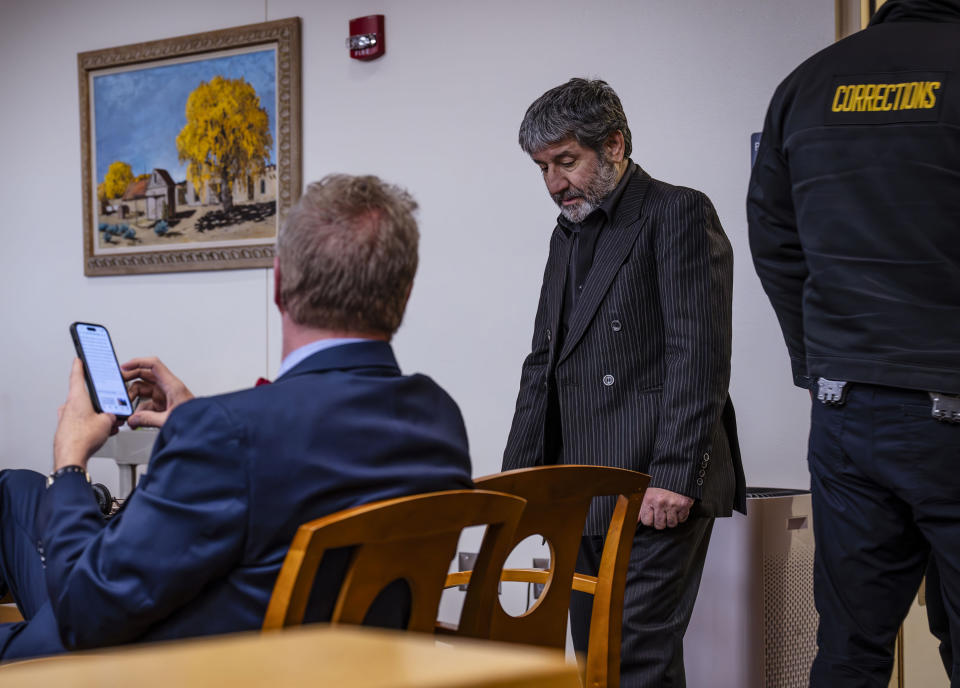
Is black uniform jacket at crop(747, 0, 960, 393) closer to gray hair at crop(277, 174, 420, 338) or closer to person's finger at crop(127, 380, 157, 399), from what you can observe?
gray hair at crop(277, 174, 420, 338)

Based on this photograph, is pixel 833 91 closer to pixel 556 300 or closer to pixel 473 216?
pixel 556 300

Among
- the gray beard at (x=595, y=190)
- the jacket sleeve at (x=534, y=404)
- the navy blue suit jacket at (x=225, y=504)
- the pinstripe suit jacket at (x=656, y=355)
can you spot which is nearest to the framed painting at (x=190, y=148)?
the jacket sleeve at (x=534, y=404)

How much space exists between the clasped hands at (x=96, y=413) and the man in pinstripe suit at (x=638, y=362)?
2.98ft

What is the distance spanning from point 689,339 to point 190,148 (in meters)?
2.88

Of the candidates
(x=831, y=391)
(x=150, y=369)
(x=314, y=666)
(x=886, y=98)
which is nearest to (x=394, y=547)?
(x=150, y=369)

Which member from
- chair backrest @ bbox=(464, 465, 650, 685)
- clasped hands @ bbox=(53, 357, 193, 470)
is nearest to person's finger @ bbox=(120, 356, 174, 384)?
clasped hands @ bbox=(53, 357, 193, 470)

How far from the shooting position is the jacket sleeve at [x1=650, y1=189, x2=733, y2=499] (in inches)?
79.3

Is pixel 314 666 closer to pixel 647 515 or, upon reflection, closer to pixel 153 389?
pixel 153 389

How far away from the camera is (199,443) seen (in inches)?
41.5

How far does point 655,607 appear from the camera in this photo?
204 centimetres

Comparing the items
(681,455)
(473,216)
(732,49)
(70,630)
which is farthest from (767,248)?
(473,216)

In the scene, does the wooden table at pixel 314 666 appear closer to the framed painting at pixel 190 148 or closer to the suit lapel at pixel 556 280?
the suit lapel at pixel 556 280

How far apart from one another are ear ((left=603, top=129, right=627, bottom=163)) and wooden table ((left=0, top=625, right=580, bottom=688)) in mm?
2005

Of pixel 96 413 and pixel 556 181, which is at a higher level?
pixel 556 181
